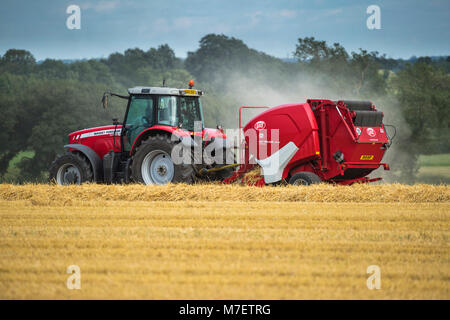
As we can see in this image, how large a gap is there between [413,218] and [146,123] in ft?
19.1

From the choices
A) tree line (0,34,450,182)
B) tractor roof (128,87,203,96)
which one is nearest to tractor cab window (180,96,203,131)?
tractor roof (128,87,203,96)

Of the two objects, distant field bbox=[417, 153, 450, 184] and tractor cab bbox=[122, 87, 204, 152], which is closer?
tractor cab bbox=[122, 87, 204, 152]

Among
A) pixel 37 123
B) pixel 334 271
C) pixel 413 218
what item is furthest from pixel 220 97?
pixel 334 271

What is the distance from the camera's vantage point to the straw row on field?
432 inches

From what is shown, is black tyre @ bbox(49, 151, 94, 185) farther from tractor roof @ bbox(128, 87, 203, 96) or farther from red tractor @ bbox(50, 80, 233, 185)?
tractor roof @ bbox(128, 87, 203, 96)

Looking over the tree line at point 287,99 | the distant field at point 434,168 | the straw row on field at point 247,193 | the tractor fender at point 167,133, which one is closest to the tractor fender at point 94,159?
the tractor fender at point 167,133

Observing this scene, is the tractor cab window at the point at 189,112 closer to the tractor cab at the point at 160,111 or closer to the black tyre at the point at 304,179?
the tractor cab at the point at 160,111

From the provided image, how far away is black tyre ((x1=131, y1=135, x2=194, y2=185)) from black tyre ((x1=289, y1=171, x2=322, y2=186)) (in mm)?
1944

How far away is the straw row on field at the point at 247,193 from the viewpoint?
1096 cm

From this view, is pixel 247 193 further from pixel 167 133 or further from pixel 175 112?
pixel 175 112

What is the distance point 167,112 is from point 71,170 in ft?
8.08

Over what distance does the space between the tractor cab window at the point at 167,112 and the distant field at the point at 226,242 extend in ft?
5.39
